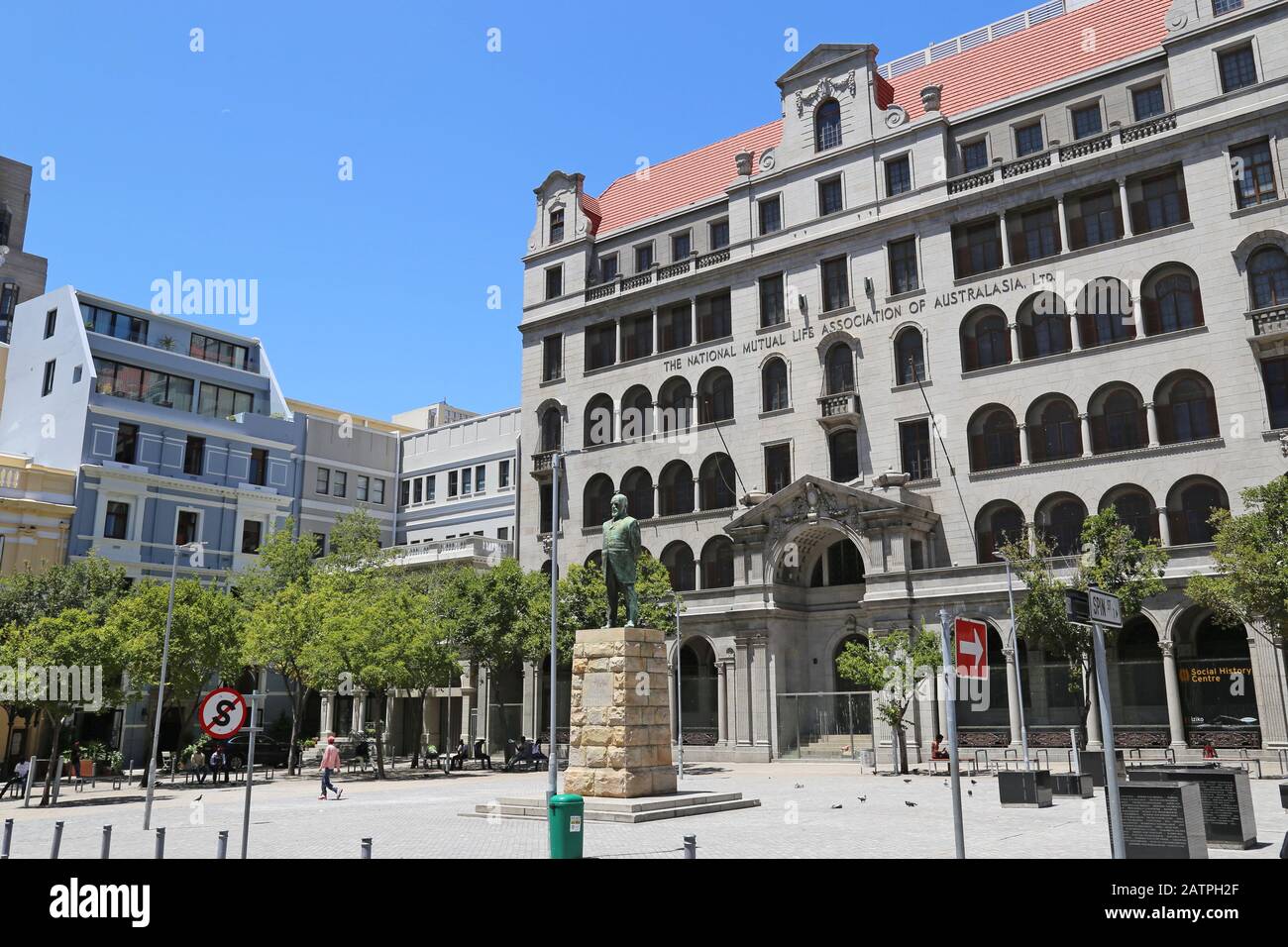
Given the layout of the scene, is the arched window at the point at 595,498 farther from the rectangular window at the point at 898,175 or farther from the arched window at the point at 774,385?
the rectangular window at the point at 898,175

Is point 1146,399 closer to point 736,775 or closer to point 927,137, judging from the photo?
point 927,137

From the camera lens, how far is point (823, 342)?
49.2 metres

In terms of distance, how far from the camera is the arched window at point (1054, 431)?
137 ft

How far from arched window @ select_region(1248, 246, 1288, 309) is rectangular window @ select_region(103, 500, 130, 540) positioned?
2043 inches

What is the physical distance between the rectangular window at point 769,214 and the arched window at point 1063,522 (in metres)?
20.2

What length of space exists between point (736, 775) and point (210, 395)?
3811 centimetres

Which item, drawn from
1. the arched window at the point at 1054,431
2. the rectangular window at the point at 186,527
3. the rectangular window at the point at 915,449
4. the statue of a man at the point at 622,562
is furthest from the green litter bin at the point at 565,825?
the rectangular window at the point at 186,527

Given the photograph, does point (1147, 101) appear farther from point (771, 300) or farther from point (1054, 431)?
point (771, 300)

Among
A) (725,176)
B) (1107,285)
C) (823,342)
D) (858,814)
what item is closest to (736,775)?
(858,814)

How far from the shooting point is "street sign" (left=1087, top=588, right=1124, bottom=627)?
33.8 ft

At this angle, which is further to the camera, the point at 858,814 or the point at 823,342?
the point at 823,342

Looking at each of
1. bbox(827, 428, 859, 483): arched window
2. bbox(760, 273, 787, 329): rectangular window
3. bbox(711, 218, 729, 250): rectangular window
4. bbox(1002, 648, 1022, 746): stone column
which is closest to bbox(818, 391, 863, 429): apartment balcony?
bbox(827, 428, 859, 483): arched window
